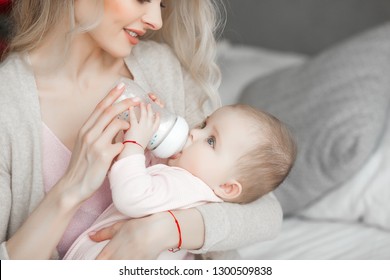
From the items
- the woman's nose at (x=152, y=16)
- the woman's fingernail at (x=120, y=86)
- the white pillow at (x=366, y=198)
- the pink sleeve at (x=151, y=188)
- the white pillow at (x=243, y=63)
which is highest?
the woman's nose at (x=152, y=16)

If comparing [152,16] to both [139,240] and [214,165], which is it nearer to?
[214,165]

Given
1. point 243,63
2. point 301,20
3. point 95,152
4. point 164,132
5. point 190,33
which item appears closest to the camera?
point 95,152

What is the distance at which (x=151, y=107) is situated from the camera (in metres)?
1.45

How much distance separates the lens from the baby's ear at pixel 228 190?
1486mm

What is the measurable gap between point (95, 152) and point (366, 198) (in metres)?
1.17

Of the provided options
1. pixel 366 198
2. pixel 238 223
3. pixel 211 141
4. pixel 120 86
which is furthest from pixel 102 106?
pixel 366 198

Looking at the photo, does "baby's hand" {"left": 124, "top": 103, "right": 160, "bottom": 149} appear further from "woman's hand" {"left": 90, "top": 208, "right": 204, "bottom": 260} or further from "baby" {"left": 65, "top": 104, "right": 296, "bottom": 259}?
"woman's hand" {"left": 90, "top": 208, "right": 204, "bottom": 260}

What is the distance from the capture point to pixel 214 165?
1470 millimetres

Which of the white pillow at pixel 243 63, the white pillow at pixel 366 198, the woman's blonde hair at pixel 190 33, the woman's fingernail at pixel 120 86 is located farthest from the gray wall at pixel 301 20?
the woman's fingernail at pixel 120 86

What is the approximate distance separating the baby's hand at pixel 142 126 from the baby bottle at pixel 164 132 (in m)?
0.04

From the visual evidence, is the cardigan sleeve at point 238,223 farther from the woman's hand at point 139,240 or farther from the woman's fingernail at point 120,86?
the woman's fingernail at point 120,86

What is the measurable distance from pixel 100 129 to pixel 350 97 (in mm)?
1164

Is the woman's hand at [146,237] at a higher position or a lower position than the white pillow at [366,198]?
higher

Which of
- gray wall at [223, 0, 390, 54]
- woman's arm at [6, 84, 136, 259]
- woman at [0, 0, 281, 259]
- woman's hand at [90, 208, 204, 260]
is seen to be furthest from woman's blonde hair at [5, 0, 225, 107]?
gray wall at [223, 0, 390, 54]
